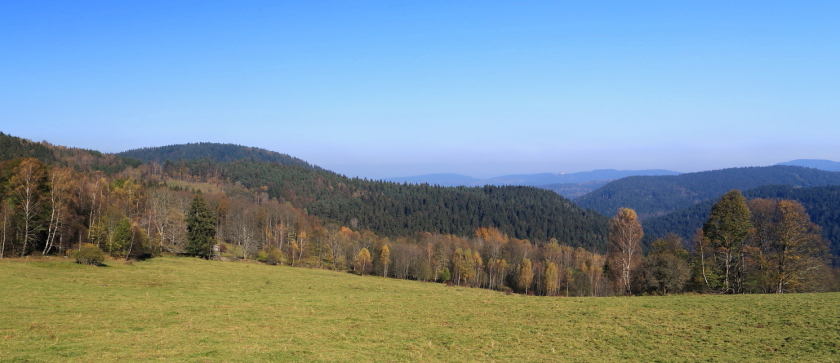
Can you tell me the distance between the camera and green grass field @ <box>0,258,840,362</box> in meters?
18.2

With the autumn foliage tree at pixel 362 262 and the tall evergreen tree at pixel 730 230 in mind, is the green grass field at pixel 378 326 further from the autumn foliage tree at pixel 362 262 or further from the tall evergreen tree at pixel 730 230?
the autumn foliage tree at pixel 362 262

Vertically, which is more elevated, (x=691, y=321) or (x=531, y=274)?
(x=691, y=321)

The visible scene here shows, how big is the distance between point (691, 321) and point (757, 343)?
503 centimetres

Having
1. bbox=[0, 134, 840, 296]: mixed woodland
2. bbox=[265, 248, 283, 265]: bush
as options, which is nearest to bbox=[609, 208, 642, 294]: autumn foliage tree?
bbox=[0, 134, 840, 296]: mixed woodland

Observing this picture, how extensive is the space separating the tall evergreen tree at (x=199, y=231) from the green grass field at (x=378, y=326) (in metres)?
27.3

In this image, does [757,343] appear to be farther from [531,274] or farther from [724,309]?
[531,274]

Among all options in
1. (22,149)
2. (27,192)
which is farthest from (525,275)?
(22,149)

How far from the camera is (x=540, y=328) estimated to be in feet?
79.1

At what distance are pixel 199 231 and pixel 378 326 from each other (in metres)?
50.8

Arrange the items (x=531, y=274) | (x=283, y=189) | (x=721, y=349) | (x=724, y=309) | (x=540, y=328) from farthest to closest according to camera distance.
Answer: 1. (x=283, y=189)
2. (x=531, y=274)
3. (x=724, y=309)
4. (x=540, y=328)
5. (x=721, y=349)

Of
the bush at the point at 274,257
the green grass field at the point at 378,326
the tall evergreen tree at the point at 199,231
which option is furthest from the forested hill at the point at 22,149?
the green grass field at the point at 378,326

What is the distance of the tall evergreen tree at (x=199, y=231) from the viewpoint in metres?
64.6

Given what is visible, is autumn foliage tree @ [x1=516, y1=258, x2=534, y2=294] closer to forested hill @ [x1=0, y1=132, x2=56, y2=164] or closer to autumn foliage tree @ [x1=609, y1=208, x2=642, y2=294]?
autumn foliage tree @ [x1=609, y1=208, x2=642, y2=294]

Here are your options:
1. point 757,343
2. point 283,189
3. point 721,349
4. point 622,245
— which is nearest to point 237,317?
point 721,349
